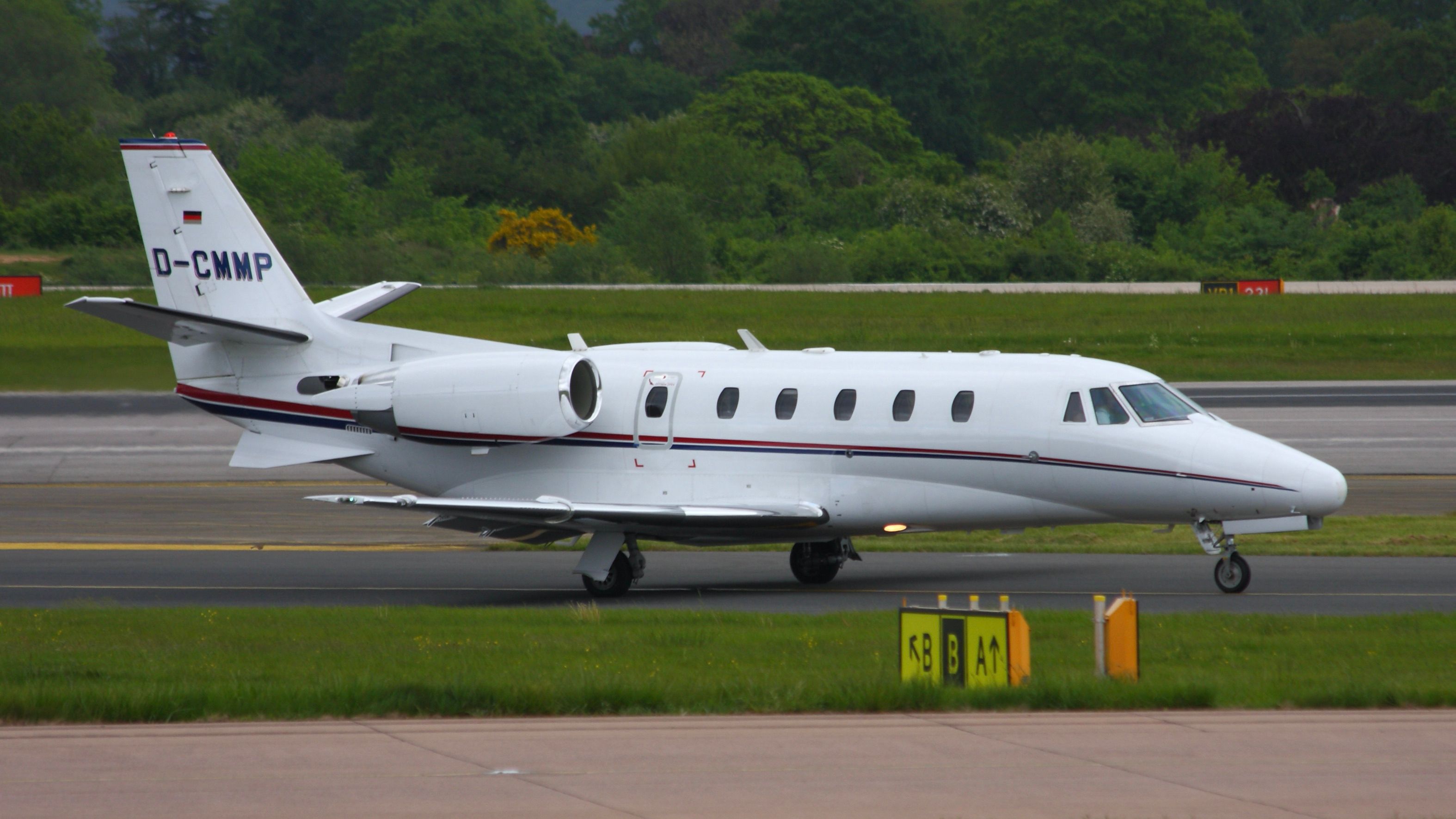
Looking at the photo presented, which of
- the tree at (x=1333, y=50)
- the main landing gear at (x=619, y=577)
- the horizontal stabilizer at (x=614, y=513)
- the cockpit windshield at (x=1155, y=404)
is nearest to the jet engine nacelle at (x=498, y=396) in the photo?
the horizontal stabilizer at (x=614, y=513)

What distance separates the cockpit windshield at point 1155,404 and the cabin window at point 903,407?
94.4 inches

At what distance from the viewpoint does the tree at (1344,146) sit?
88625 mm

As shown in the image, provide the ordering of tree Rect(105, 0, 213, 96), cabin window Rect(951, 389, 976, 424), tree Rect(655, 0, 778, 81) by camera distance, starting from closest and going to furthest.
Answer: cabin window Rect(951, 389, 976, 424) < tree Rect(105, 0, 213, 96) < tree Rect(655, 0, 778, 81)

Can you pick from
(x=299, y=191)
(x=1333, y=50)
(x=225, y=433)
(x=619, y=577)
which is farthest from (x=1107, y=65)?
(x=619, y=577)

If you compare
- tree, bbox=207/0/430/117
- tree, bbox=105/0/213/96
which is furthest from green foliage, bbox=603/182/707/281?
tree, bbox=105/0/213/96

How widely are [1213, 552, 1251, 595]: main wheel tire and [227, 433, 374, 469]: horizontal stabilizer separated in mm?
10848

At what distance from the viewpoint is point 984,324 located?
170 ft

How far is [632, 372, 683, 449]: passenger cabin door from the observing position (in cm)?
2092

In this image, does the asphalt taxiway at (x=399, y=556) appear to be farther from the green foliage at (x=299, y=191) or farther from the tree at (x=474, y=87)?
the tree at (x=474, y=87)

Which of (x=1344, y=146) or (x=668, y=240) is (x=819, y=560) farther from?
(x=1344, y=146)

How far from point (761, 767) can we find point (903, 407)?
1002 centimetres

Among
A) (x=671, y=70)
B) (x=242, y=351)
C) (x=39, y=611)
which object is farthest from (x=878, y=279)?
(x=671, y=70)

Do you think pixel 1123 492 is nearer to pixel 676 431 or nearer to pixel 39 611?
pixel 676 431

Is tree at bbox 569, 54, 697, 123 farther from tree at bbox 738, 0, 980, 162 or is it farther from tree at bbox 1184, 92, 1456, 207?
tree at bbox 1184, 92, 1456, 207
